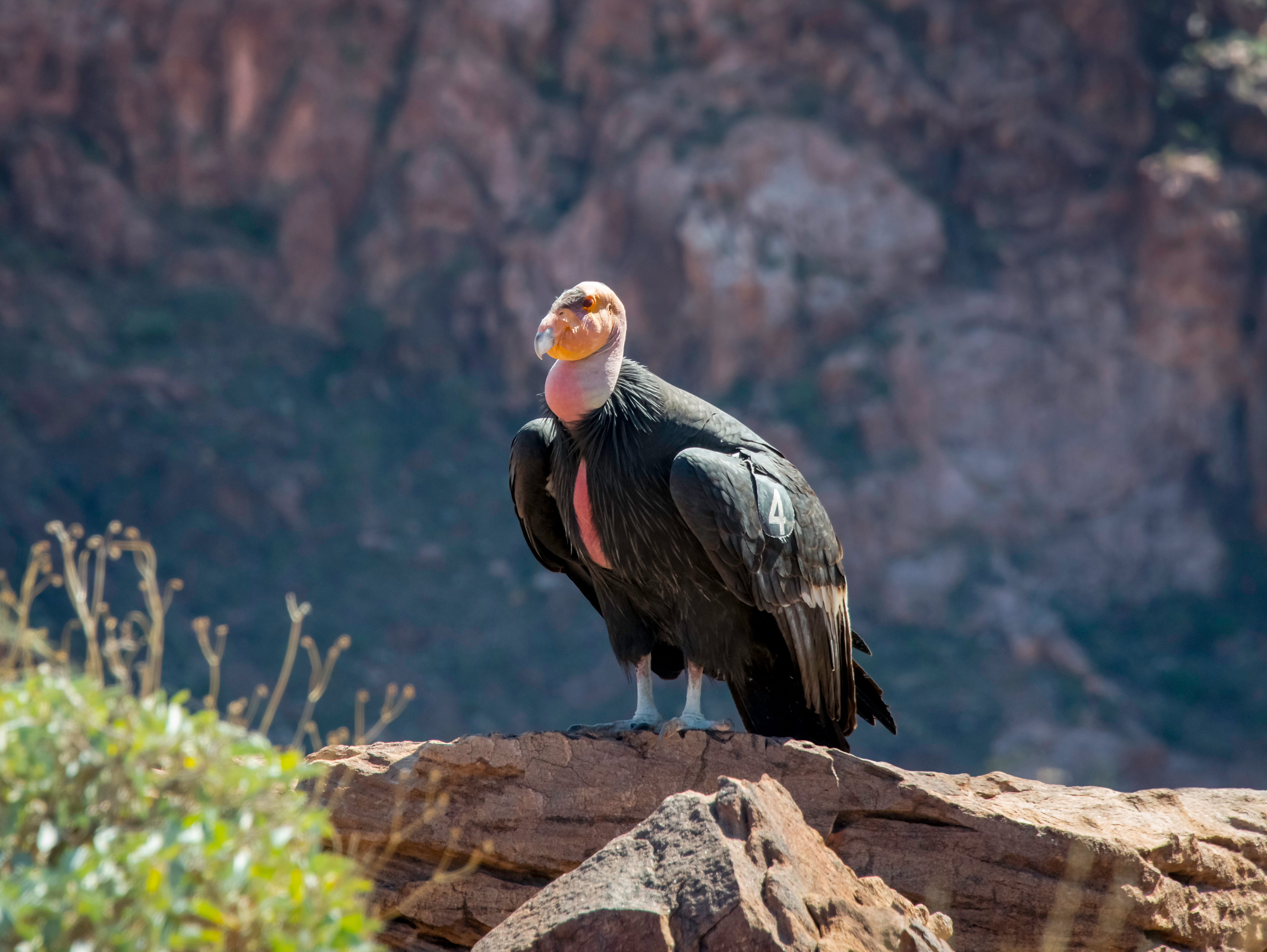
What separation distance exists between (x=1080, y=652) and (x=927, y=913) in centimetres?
2660

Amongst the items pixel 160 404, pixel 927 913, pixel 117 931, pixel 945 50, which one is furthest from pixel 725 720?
pixel 945 50

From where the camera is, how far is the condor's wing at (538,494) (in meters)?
5.62

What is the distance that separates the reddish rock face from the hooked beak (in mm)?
25629

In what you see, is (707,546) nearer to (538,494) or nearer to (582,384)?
(582,384)

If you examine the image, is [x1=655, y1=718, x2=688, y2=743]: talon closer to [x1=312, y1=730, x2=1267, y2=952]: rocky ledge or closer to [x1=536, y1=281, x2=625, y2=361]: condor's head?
[x1=312, y1=730, x2=1267, y2=952]: rocky ledge

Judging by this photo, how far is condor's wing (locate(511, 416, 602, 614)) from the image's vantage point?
5.62m

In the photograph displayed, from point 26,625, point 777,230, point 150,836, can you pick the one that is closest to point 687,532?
point 26,625

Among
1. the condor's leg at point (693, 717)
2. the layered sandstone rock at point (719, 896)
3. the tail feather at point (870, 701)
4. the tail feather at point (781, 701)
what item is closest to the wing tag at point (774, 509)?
the tail feather at point (781, 701)

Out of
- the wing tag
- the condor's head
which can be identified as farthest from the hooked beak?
the wing tag

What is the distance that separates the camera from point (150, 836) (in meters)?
2.48

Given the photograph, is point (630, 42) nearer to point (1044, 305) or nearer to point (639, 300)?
point (639, 300)

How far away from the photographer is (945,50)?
33375 mm

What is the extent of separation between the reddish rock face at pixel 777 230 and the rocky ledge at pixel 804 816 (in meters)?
24.8

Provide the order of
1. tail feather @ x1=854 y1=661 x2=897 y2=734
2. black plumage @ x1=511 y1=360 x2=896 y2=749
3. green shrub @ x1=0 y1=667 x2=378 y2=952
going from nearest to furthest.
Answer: green shrub @ x1=0 y1=667 x2=378 y2=952
black plumage @ x1=511 y1=360 x2=896 y2=749
tail feather @ x1=854 y1=661 x2=897 y2=734
